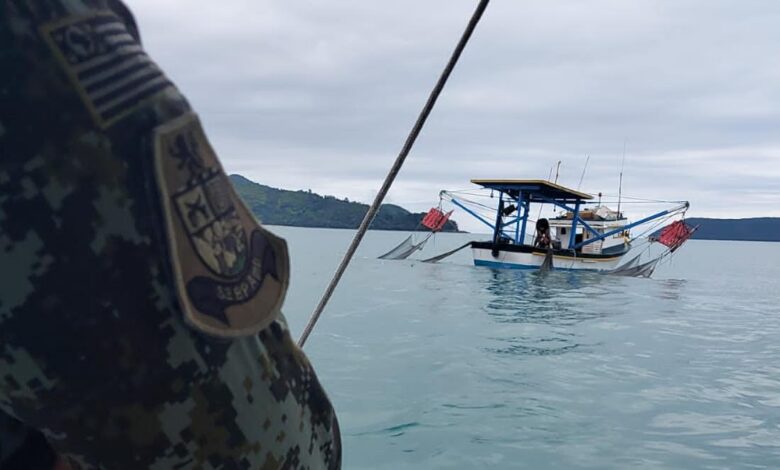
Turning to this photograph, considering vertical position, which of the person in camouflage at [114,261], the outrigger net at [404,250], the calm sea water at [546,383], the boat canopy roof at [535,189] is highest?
the boat canopy roof at [535,189]

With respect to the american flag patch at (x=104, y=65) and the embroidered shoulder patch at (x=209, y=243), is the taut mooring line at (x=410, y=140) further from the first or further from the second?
the american flag patch at (x=104, y=65)

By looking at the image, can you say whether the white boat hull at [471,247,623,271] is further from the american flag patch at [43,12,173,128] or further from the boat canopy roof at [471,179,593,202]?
the american flag patch at [43,12,173,128]

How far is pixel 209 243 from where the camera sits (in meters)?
0.68

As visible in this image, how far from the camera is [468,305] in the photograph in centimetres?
1566

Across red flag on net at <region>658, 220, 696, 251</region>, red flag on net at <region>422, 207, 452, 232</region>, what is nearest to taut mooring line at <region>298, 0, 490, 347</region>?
red flag on net at <region>422, 207, 452, 232</region>

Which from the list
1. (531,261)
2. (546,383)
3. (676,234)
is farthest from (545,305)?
(676,234)

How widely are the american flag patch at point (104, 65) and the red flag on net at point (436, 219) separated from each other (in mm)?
27538

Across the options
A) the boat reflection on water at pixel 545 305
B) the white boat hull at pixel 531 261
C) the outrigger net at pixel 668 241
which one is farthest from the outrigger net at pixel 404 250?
the outrigger net at pixel 668 241

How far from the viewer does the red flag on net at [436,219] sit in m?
28.3

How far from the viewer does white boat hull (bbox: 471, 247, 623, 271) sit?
25578 millimetres

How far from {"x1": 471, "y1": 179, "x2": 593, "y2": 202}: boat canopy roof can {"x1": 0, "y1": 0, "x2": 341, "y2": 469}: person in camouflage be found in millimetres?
24030

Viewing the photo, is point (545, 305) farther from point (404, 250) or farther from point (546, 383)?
point (404, 250)

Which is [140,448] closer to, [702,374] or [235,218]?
[235,218]

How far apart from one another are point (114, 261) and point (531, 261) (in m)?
25.7
